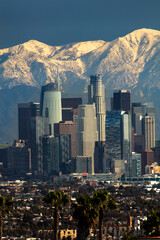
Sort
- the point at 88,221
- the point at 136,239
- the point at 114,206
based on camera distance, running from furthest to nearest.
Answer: the point at 114,206
the point at 88,221
the point at 136,239

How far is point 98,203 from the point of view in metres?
157

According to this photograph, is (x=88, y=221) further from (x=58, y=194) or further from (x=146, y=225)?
(x=146, y=225)

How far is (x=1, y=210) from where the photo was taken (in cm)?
16200

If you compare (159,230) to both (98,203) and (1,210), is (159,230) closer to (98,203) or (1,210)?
(98,203)

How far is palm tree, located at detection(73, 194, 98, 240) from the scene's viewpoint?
145 meters

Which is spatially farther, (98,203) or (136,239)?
(98,203)

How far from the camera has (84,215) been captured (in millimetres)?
149500

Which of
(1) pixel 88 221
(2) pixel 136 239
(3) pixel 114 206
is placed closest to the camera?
(2) pixel 136 239

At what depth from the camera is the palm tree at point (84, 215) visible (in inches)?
5706

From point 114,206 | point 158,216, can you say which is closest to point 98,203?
point 114,206

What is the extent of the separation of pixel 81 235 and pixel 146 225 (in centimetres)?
2538

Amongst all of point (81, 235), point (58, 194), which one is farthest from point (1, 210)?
point (81, 235)

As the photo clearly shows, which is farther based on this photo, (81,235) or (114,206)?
(114,206)

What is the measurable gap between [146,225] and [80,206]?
1821cm
